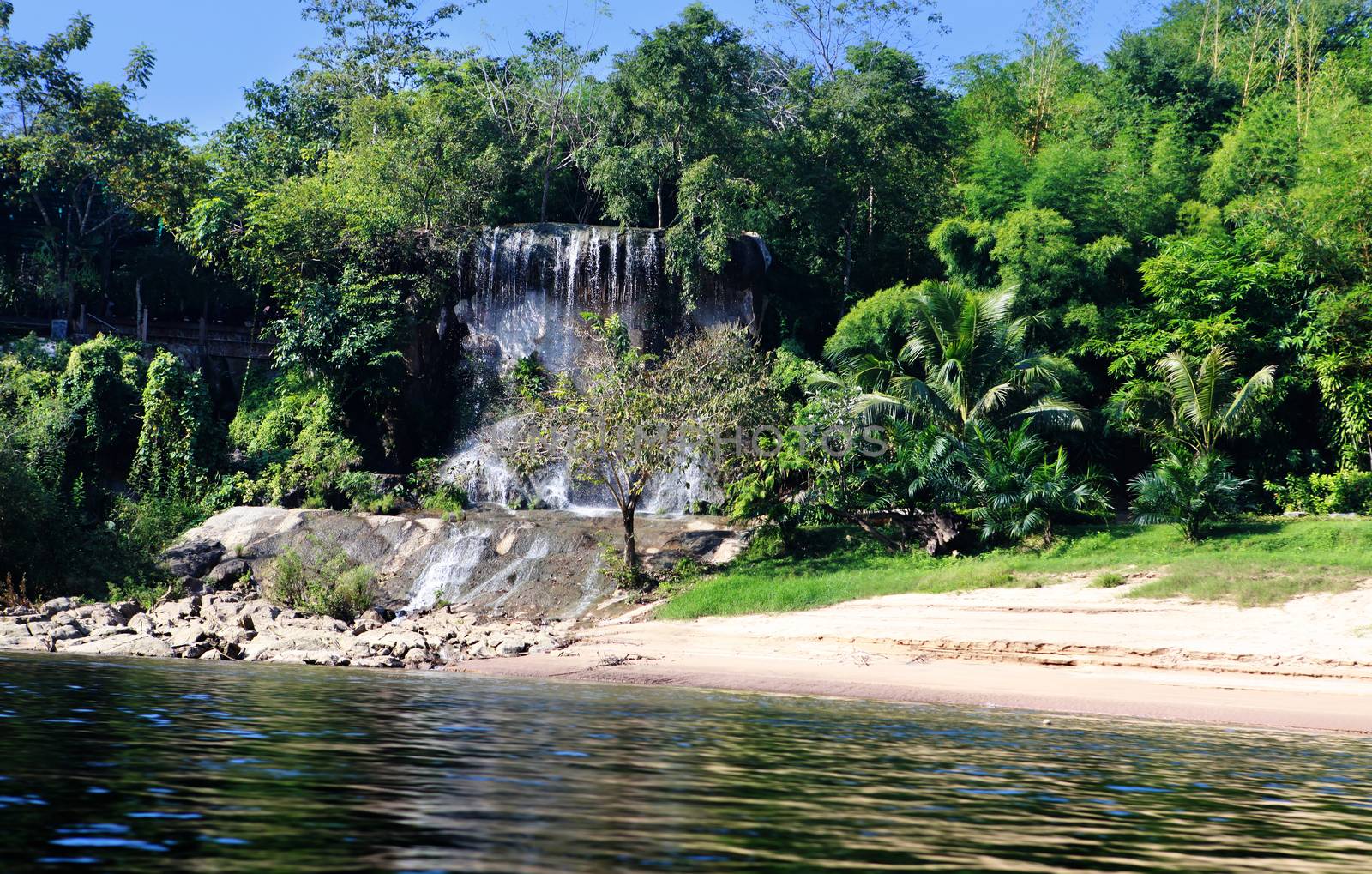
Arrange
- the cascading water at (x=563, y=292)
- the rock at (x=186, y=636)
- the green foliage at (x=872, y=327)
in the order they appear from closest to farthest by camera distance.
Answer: the rock at (x=186, y=636) < the green foliage at (x=872, y=327) < the cascading water at (x=563, y=292)

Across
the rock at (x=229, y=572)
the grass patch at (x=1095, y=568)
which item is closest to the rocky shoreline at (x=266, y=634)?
the rock at (x=229, y=572)

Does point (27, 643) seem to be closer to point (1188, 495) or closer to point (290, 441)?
point (290, 441)

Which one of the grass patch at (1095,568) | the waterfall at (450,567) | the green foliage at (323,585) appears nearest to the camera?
the grass patch at (1095,568)

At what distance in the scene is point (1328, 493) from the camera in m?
25.3

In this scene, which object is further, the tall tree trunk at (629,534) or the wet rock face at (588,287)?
the wet rock face at (588,287)

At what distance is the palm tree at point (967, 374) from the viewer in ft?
84.3

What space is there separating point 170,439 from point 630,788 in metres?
26.0

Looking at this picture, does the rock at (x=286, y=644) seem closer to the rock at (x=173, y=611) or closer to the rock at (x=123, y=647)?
the rock at (x=123, y=647)

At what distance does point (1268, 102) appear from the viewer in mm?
31703

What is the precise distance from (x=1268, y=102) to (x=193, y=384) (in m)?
29.8

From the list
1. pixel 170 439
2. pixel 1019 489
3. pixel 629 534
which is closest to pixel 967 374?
pixel 1019 489

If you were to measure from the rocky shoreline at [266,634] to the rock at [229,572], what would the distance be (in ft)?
5.71

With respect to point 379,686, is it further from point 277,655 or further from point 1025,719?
point 1025,719

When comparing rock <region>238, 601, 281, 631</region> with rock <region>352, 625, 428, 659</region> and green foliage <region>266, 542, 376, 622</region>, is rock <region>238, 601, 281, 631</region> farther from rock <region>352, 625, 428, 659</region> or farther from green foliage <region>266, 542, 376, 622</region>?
rock <region>352, 625, 428, 659</region>
